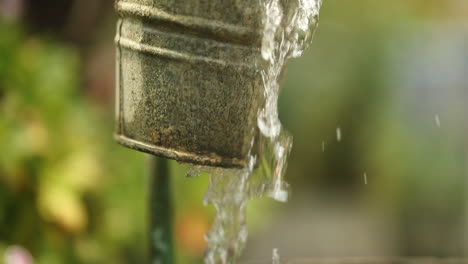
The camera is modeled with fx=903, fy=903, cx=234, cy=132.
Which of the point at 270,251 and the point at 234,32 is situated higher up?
the point at 234,32

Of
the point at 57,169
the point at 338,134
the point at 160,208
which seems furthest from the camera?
the point at 338,134

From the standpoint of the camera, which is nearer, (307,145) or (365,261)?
(365,261)

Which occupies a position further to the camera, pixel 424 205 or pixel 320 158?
pixel 320 158

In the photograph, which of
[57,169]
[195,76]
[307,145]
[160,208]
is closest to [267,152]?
[195,76]

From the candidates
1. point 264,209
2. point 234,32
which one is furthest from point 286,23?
point 264,209

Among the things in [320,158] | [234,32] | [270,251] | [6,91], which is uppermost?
[234,32]

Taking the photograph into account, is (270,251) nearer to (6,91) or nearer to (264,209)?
(264,209)

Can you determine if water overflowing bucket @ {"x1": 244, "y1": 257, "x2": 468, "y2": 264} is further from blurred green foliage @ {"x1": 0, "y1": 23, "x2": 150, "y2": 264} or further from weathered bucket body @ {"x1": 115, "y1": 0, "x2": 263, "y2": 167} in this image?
blurred green foliage @ {"x1": 0, "y1": 23, "x2": 150, "y2": 264}

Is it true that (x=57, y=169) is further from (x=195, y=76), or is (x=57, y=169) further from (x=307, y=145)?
(x=307, y=145)
